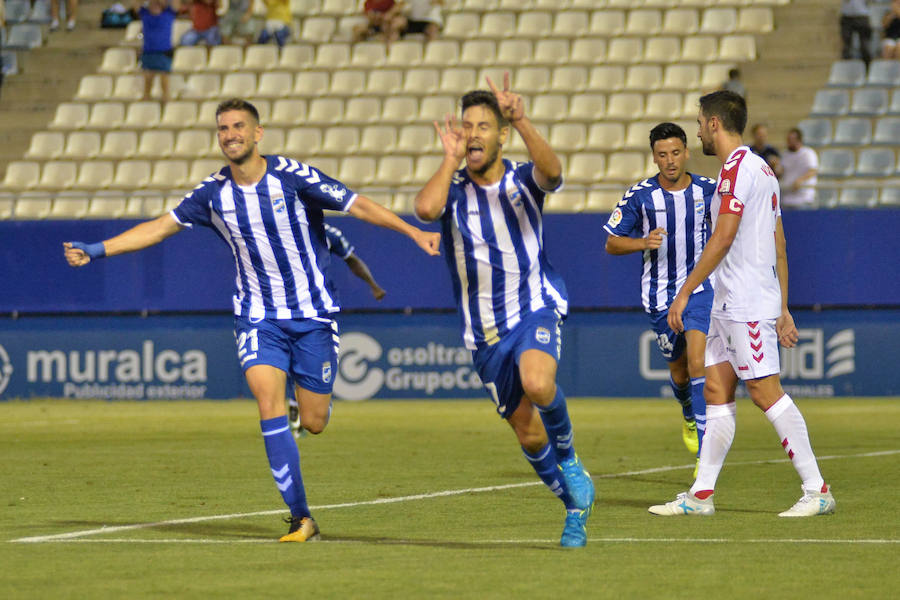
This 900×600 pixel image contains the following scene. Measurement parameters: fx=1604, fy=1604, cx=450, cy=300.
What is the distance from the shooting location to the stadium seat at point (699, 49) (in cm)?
2438

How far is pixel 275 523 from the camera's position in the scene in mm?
8859

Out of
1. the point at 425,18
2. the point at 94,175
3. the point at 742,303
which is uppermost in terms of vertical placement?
the point at 425,18

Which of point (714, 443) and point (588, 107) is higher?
point (588, 107)

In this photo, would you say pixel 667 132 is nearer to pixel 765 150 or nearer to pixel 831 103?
pixel 765 150

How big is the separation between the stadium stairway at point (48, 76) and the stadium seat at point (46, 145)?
Result: 15.9 inches

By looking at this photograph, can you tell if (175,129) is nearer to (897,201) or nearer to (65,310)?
(65,310)

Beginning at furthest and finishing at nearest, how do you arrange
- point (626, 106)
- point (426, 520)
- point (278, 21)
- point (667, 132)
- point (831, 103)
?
point (278, 21) → point (626, 106) → point (831, 103) → point (667, 132) → point (426, 520)

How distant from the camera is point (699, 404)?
10.7m

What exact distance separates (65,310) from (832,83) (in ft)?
37.7

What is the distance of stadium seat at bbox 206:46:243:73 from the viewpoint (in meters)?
26.4

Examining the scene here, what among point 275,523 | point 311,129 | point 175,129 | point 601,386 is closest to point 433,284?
point 601,386

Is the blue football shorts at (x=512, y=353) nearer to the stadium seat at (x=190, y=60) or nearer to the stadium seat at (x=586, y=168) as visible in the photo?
the stadium seat at (x=586, y=168)

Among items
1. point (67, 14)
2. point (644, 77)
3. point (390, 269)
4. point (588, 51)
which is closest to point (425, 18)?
point (588, 51)

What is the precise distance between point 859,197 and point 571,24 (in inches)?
272
